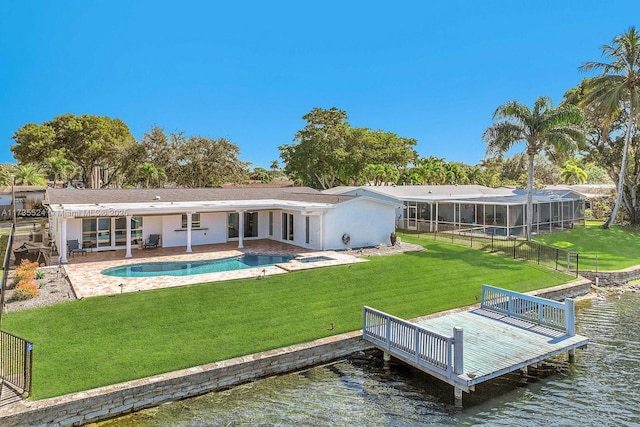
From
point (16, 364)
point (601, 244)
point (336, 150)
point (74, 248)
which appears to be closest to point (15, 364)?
point (16, 364)

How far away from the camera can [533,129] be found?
2431cm

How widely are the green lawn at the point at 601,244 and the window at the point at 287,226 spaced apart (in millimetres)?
15273

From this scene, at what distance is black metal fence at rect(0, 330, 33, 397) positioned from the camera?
25.3 feet

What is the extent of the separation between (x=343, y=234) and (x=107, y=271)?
11337mm

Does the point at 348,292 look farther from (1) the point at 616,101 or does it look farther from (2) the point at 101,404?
(1) the point at 616,101

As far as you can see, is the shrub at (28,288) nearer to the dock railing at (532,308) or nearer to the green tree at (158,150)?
the dock railing at (532,308)

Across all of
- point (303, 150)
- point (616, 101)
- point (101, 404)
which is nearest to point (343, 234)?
point (101, 404)

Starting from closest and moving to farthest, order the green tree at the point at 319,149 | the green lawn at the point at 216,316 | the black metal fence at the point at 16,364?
the black metal fence at the point at 16,364
the green lawn at the point at 216,316
the green tree at the point at 319,149

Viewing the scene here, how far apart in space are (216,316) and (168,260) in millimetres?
7809

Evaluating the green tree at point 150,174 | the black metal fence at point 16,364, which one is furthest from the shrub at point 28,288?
the green tree at point 150,174

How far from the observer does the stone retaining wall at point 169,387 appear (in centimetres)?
737

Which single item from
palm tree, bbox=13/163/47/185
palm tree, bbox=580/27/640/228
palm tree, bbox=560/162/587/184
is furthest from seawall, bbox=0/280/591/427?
palm tree, bbox=560/162/587/184

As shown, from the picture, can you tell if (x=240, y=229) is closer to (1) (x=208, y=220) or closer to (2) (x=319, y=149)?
(1) (x=208, y=220)

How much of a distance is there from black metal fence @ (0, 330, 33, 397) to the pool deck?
3394 millimetres
